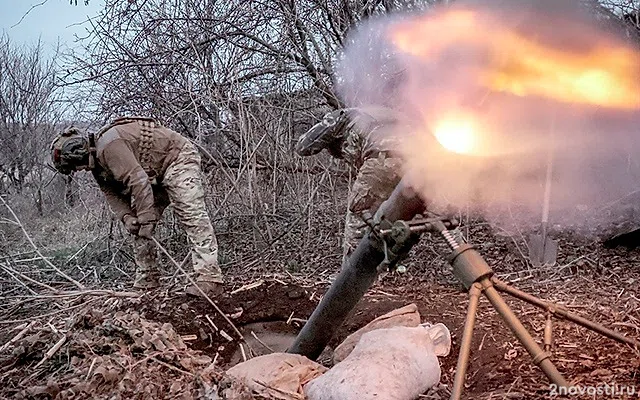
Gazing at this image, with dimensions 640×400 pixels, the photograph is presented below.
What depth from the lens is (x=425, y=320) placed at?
4492mm

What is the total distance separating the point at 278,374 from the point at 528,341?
1.50 metres

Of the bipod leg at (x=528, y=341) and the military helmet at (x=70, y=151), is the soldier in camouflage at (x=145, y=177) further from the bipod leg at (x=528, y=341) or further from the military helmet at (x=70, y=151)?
the bipod leg at (x=528, y=341)

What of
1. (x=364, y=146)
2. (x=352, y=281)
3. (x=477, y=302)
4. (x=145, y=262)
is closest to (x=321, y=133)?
(x=364, y=146)

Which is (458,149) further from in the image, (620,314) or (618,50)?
(618,50)

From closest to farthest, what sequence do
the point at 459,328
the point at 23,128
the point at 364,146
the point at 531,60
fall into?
the point at 531,60 < the point at 459,328 < the point at 364,146 < the point at 23,128

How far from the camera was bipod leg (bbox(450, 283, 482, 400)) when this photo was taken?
218 centimetres

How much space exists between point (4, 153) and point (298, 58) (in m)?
11.7

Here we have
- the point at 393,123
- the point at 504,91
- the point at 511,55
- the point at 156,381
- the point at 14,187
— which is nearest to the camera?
the point at 156,381

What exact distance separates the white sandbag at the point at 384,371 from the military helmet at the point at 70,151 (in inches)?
143

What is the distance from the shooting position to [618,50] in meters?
4.41

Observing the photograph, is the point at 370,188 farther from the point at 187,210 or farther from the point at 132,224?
the point at 132,224

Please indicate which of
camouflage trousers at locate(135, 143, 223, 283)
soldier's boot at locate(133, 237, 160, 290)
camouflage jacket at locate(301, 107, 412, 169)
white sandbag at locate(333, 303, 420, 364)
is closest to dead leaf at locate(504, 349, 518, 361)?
white sandbag at locate(333, 303, 420, 364)

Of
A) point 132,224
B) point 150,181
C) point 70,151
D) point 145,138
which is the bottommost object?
point 132,224

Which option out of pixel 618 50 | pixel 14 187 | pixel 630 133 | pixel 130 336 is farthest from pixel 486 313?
pixel 14 187
